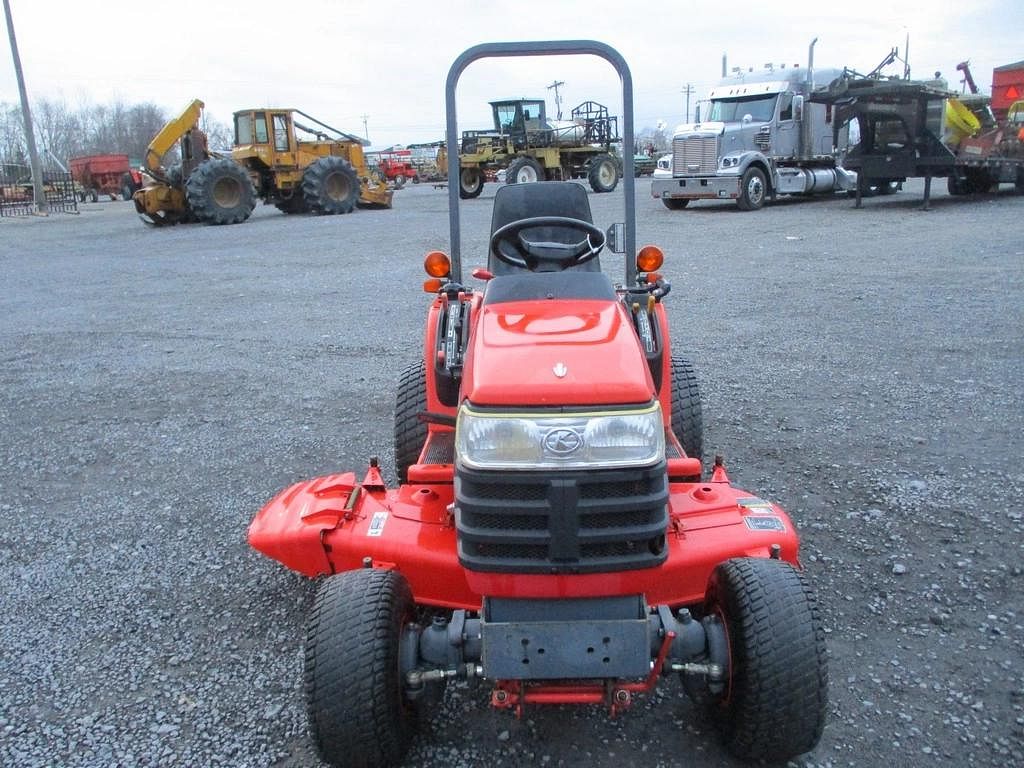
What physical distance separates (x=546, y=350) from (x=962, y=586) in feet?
6.90

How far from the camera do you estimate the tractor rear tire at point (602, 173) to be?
2678 centimetres

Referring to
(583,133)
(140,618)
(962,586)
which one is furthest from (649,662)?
(583,133)

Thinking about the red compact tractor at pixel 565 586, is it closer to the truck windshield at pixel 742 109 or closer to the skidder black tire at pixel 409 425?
the skidder black tire at pixel 409 425

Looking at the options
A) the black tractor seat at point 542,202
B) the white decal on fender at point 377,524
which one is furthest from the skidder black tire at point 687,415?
the white decal on fender at point 377,524

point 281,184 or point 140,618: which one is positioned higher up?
point 281,184

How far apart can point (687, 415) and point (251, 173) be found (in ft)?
62.5

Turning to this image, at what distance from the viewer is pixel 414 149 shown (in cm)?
5775

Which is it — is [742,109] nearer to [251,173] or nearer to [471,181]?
[471,181]

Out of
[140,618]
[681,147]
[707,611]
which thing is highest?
[681,147]

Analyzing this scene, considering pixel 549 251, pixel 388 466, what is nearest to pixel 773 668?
pixel 549 251

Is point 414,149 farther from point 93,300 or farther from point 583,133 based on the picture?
point 93,300

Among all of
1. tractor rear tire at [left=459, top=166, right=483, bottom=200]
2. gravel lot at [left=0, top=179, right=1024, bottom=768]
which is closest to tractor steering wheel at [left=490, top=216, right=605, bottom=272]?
gravel lot at [left=0, top=179, right=1024, bottom=768]

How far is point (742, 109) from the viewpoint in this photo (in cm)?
1942

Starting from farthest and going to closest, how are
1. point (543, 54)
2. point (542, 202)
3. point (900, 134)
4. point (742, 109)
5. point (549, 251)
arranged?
point (742, 109) → point (900, 134) → point (542, 202) → point (543, 54) → point (549, 251)
